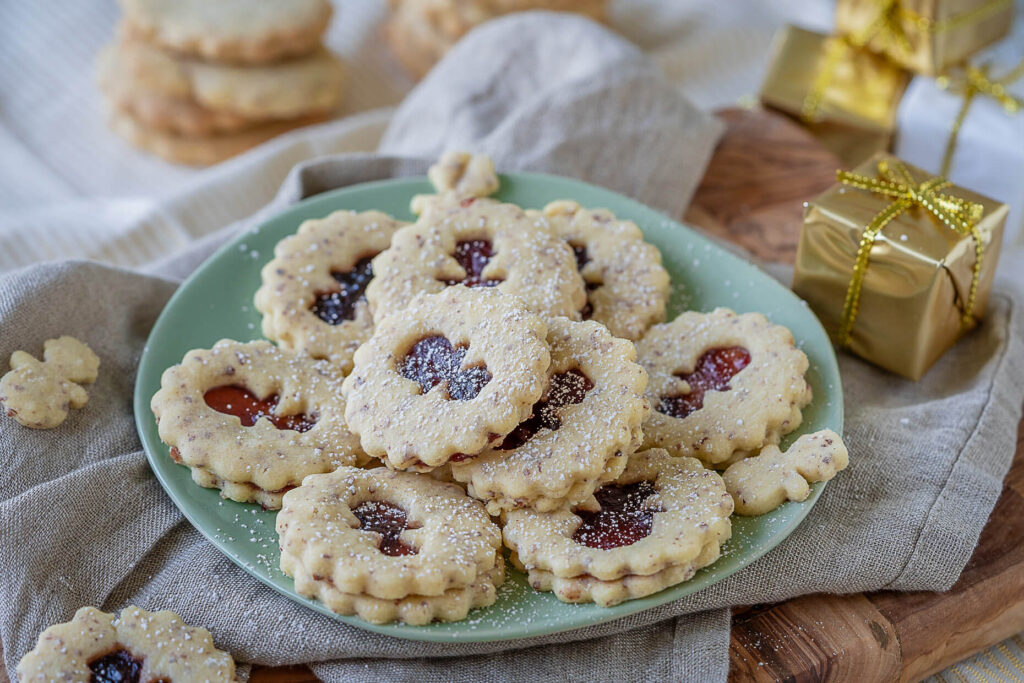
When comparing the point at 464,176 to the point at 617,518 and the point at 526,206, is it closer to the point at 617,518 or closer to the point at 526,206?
the point at 526,206

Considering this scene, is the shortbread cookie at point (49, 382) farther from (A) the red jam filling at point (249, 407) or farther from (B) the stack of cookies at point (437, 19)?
(B) the stack of cookies at point (437, 19)

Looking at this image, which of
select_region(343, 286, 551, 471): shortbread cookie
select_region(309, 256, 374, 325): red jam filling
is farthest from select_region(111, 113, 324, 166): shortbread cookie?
select_region(343, 286, 551, 471): shortbread cookie

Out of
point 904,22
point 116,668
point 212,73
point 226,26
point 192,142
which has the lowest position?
point 192,142

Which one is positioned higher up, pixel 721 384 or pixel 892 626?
pixel 721 384

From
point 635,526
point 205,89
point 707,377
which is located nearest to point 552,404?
point 635,526

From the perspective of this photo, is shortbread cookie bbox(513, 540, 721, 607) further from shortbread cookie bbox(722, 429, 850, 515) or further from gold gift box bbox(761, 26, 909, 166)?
gold gift box bbox(761, 26, 909, 166)

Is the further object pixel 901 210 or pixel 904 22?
pixel 904 22

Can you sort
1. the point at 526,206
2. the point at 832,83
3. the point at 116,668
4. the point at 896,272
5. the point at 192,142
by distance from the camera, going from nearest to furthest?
the point at 116,668
the point at 896,272
the point at 526,206
the point at 832,83
the point at 192,142
